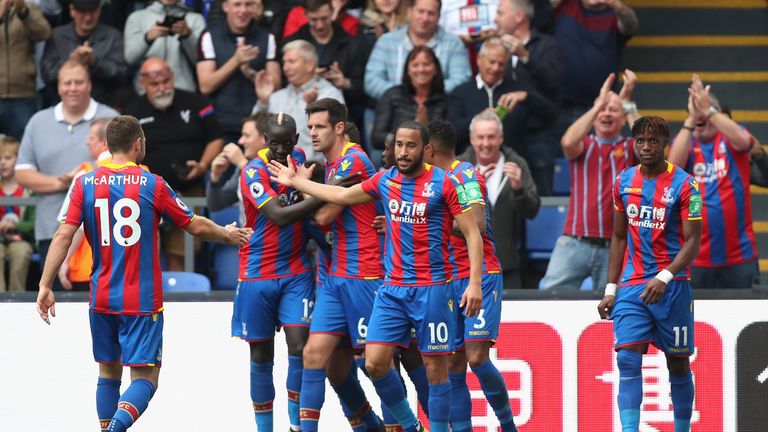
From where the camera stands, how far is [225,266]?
1321 centimetres

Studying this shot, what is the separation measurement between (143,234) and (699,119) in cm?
517

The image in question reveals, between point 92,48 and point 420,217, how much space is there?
18.2 ft

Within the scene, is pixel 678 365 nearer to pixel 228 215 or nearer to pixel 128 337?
pixel 128 337

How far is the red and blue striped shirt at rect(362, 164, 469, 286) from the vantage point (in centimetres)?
958

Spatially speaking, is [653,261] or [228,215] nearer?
[653,261]

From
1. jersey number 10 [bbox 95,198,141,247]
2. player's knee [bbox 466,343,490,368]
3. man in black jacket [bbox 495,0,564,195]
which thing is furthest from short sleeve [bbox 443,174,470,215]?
man in black jacket [bbox 495,0,564,195]

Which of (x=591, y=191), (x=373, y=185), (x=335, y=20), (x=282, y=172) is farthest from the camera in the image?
(x=335, y=20)

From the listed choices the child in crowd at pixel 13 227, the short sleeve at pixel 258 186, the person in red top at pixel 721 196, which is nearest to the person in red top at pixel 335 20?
the child in crowd at pixel 13 227

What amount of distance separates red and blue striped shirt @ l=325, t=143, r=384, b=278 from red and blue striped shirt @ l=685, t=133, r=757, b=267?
11.5ft

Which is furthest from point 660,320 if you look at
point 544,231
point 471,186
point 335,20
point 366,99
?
point 335,20

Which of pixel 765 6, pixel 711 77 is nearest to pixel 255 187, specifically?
pixel 711 77

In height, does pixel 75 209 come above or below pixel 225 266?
above

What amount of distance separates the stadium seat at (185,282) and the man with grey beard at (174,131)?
535 mm

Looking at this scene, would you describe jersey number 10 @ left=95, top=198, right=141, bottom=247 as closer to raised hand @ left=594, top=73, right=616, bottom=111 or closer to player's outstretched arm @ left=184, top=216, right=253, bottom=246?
player's outstretched arm @ left=184, top=216, right=253, bottom=246
